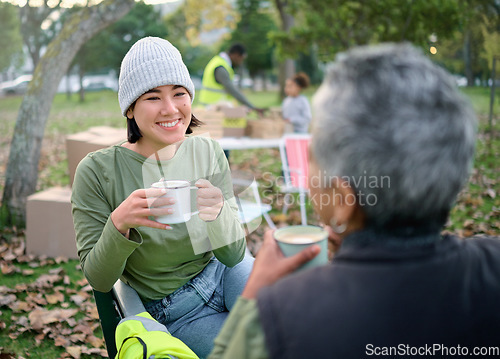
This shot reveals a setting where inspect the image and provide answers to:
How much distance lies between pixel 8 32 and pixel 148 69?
34.9 meters

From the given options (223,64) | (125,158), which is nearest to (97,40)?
(223,64)

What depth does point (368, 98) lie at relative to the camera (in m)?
0.92

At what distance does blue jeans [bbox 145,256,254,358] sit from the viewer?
1.86 metres

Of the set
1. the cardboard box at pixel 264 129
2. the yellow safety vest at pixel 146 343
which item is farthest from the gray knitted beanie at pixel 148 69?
the cardboard box at pixel 264 129

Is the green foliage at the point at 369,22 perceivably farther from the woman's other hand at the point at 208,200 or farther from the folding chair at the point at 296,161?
the woman's other hand at the point at 208,200

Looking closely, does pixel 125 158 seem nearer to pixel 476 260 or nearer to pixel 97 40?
pixel 476 260

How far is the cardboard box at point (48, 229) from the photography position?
458 cm

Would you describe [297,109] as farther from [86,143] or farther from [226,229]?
[226,229]

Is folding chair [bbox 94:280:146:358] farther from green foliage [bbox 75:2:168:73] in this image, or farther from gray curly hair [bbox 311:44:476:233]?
green foliage [bbox 75:2:168:73]

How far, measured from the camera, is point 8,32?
31656 millimetres

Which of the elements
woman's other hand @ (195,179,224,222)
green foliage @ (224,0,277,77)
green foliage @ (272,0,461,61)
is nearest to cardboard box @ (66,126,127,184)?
woman's other hand @ (195,179,224,222)

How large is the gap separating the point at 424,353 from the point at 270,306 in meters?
0.36

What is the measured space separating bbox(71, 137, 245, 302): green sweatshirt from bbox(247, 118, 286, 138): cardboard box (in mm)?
3784

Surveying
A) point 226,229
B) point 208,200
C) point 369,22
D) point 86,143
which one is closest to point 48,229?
point 86,143
